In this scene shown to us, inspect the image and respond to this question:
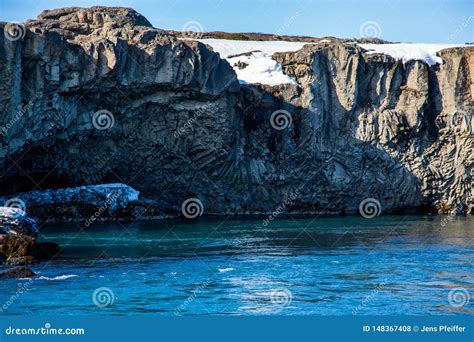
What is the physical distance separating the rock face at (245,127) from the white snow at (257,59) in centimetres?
89

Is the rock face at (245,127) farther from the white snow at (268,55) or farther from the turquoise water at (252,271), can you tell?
the turquoise water at (252,271)

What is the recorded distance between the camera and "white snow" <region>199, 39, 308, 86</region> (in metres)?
57.8

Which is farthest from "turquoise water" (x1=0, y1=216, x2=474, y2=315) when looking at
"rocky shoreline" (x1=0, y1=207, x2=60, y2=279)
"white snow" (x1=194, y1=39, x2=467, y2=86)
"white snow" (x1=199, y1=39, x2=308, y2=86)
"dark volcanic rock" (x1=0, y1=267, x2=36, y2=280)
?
"white snow" (x1=194, y1=39, x2=467, y2=86)

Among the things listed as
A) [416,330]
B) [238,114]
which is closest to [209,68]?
[238,114]

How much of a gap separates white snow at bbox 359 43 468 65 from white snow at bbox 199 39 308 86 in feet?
21.8

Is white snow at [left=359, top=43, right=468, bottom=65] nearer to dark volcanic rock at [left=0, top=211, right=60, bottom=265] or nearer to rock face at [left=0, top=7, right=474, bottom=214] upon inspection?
rock face at [left=0, top=7, right=474, bottom=214]

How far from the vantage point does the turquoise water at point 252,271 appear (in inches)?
850

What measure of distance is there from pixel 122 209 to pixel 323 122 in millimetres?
15903

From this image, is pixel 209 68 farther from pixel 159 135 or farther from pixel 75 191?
pixel 75 191

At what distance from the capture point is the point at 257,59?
60.3m

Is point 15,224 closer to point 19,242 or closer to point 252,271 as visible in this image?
point 19,242

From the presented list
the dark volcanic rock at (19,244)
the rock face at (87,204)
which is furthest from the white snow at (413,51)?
the dark volcanic rock at (19,244)

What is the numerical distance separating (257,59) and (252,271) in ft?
112

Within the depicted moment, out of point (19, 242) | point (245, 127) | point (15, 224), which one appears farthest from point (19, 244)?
point (245, 127)
